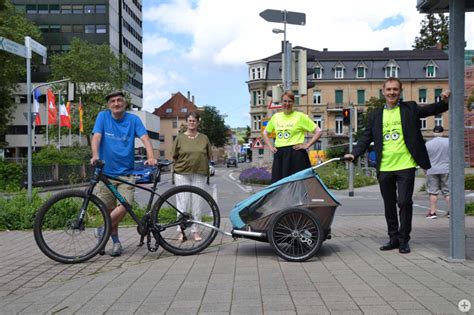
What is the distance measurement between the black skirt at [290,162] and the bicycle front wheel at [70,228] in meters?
2.17

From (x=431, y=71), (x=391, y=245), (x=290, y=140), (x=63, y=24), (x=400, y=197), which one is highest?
(x=63, y=24)

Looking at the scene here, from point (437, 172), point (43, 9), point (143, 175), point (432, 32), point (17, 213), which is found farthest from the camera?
point (43, 9)

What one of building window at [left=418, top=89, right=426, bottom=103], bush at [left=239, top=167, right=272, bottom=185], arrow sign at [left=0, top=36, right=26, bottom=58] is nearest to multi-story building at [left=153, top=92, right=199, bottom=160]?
building window at [left=418, top=89, right=426, bottom=103]

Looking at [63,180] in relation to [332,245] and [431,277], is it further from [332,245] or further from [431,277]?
[431,277]

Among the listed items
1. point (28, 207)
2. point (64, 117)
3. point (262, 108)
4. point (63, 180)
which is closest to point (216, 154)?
point (262, 108)

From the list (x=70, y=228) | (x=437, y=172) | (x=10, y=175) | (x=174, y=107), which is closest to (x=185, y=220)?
(x=70, y=228)

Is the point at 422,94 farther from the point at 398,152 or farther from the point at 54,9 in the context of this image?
the point at 398,152

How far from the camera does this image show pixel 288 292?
4.43 metres

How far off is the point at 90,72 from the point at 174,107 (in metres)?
63.9

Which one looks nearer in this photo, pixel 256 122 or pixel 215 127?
pixel 256 122

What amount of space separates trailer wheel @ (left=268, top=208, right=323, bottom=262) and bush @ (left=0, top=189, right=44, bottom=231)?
199 inches

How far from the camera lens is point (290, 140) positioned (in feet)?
22.0

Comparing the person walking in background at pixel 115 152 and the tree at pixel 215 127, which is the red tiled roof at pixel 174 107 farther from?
the person walking in background at pixel 115 152

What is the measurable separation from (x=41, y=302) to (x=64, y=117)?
3946 cm
